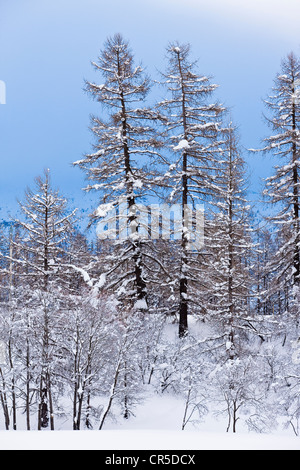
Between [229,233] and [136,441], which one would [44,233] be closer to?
[229,233]

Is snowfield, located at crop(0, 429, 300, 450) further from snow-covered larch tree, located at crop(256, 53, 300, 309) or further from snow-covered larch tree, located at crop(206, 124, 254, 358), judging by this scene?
snow-covered larch tree, located at crop(256, 53, 300, 309)

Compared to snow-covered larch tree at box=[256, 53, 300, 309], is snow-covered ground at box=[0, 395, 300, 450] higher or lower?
lower

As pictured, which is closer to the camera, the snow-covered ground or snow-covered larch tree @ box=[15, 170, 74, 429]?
the snow-covered ground

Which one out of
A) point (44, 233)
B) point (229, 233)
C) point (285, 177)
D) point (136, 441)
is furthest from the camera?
point (285, 177)

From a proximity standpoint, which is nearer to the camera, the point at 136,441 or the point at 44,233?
the point at 136,441

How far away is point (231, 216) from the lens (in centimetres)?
1365

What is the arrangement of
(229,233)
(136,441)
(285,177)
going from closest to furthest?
(136,441) → (229,233) → (285,177)

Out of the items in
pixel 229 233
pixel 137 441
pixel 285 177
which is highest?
pixel 285 177

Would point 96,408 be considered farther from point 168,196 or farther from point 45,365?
point 168,196

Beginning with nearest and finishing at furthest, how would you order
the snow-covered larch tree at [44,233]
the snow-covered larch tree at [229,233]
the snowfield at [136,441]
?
the snowfield at [136,441], the snow-covered larch tree at [44,233], the snow-covered larch tree at [229,233]

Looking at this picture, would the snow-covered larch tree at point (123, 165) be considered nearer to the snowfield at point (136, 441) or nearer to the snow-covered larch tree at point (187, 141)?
the snow-covered larch tree at point (187, 141)

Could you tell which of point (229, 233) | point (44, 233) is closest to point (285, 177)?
point (229, 233)

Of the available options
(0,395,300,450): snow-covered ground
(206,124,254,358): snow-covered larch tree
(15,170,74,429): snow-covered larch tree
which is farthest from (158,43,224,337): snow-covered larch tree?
(0,395,300,450): snow-covered ground

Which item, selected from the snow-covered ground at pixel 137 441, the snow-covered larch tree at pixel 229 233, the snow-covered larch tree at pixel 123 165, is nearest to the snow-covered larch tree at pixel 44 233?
the snow-covered larch tree at pixel 123 165
